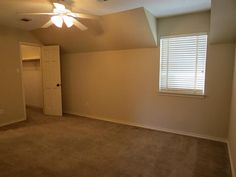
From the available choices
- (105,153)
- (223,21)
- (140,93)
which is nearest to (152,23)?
(223,21)

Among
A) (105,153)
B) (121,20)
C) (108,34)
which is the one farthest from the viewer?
(108,34)

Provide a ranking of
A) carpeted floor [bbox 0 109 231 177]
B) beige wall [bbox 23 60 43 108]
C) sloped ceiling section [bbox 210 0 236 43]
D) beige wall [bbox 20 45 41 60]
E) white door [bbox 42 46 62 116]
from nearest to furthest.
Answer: sloped ceiling section [bbox 210 0 236 43] → carpeted floor [bbox 0 109 231 177] → white door [bbox 42 46 62 116] → beige wall [bbox 20 45 41 60] → beige wall [bbox 23 60 43 108]

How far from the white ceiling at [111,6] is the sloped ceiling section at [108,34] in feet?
0.73

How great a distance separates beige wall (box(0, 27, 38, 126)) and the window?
3737 mm

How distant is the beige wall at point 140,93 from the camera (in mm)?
3113

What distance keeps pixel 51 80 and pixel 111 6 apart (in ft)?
10.5

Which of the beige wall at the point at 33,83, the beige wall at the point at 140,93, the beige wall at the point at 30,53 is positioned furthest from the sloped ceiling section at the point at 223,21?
the beige wall at the point at 33,83

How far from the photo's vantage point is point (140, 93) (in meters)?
3.97

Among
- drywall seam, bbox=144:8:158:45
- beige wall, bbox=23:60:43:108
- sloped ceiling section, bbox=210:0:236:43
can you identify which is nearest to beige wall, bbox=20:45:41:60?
beige wall, bbox=23:60:43:108

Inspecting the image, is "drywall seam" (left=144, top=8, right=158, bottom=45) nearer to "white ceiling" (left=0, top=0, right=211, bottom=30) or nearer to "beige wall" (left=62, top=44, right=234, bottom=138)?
"white ceiling" (left=0, top=0, right=211, bottom=30)

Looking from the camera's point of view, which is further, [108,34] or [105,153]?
[108,34]

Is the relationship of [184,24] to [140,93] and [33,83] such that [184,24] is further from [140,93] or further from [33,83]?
[33,83]

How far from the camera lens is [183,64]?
3.45 meters

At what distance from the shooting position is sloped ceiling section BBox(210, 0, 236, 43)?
199 centimetres
